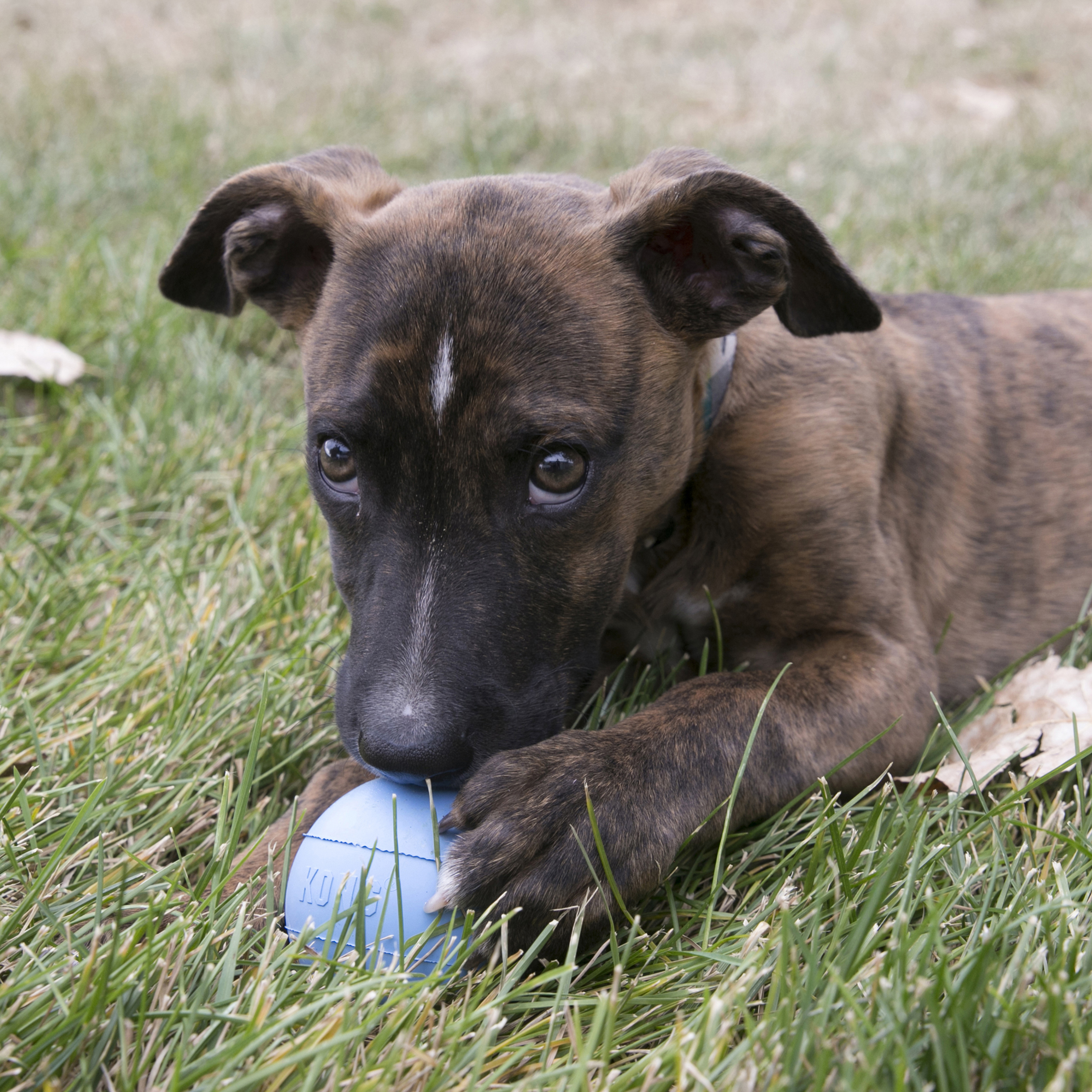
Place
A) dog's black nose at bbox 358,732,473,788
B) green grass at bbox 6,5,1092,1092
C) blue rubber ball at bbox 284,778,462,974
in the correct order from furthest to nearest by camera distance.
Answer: dog's black nose at bbox 358,732,473,788 < blue rubber ball at bbox 284,778,462,974 < green grass at bbox 6,5,1092,1092

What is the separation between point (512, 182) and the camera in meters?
3.27

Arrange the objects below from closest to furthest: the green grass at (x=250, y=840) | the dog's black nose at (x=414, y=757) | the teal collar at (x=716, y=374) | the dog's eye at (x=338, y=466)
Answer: the green grass at (x=250, y=840) < the dog's black nose at (x=414, y=757) < the dog's eye at (x=338, y=466) < the teal collar at (x=716, y=374)

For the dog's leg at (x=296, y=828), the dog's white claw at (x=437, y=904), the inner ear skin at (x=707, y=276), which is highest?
the inner ear skin at (x=707, y=276)

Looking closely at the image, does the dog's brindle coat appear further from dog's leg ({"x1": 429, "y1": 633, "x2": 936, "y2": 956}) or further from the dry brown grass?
the dry brown grass

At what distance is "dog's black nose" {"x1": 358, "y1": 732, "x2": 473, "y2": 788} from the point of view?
255 centimetres

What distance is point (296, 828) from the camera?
278 cm

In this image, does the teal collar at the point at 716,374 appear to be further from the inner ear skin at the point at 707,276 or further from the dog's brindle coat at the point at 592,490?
the inner ear skin at the point at 707,276

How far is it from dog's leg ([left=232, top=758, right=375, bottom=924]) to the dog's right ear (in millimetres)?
1406

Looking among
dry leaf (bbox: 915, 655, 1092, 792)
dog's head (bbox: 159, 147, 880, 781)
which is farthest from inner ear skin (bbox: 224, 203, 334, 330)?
dry leaf (bbox: 915, 655, 1092, 792)

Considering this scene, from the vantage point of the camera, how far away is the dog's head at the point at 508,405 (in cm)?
274

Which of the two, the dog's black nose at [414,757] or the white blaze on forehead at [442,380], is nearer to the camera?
the dog's black nose at [414,757]

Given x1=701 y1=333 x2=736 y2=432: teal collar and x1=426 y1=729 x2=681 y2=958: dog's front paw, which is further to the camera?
x1=701 y1=333 x2=736 y2=432: teal collar

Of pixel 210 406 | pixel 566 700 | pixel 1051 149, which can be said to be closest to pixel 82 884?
pixel 566 700

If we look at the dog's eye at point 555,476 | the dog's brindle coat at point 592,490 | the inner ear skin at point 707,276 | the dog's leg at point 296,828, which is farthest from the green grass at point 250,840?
the inner ear skin at point 707,276
